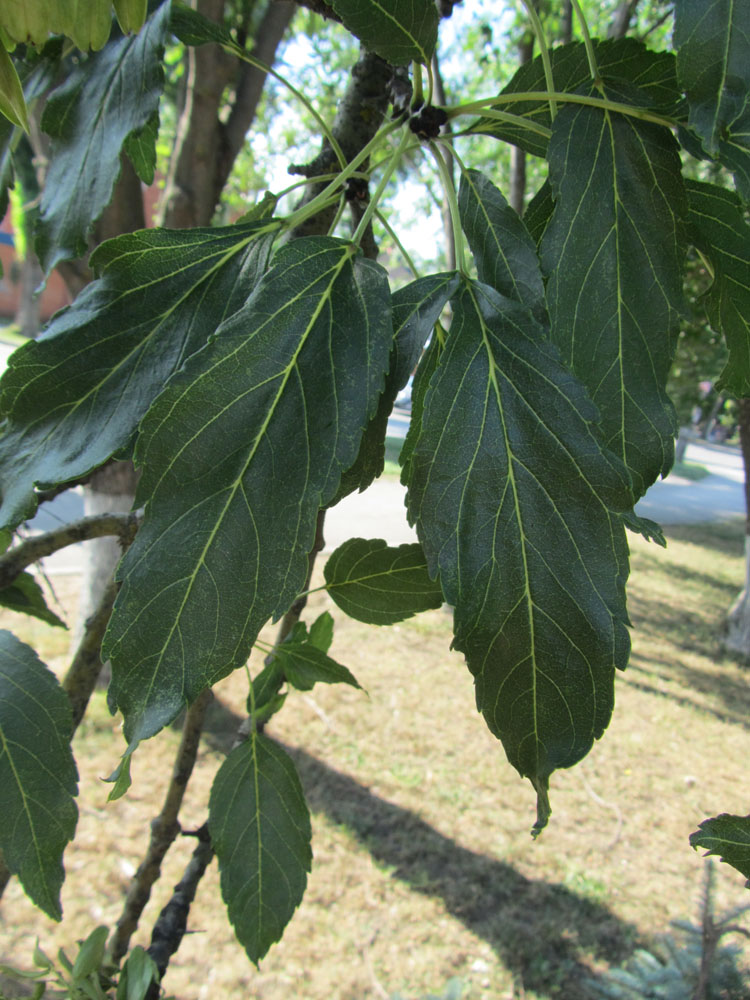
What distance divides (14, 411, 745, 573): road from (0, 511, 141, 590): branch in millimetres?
265

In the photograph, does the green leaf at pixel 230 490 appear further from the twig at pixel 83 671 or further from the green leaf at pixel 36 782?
the twig at pixel 83 671

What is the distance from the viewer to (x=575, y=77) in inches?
23.4

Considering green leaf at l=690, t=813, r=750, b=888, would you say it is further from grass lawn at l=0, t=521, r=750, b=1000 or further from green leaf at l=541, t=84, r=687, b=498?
grass lawn at l=0, t=521, r=750, b=1000

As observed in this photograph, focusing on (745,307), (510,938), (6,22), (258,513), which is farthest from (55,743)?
(510,938)

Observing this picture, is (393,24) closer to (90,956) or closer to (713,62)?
(713,62)

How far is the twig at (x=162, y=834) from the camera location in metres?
0.89

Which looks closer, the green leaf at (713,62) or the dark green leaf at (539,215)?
the green leaf at (713,62)

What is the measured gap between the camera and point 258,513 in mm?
427

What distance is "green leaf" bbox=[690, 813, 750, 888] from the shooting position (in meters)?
0.53

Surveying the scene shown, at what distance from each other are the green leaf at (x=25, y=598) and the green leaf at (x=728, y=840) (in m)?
0.63

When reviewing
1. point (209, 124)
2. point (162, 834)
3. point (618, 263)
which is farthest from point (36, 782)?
point (209, 124)

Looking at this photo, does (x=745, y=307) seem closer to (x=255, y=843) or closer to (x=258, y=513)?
(x=258, y=513)

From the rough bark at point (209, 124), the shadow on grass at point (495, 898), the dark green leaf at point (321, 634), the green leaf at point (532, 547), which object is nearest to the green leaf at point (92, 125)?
the green leaf at point (532, 547)

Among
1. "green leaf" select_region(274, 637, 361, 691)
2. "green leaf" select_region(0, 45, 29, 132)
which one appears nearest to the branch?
"green leaf" select_region(274, 637, 361, 691)
